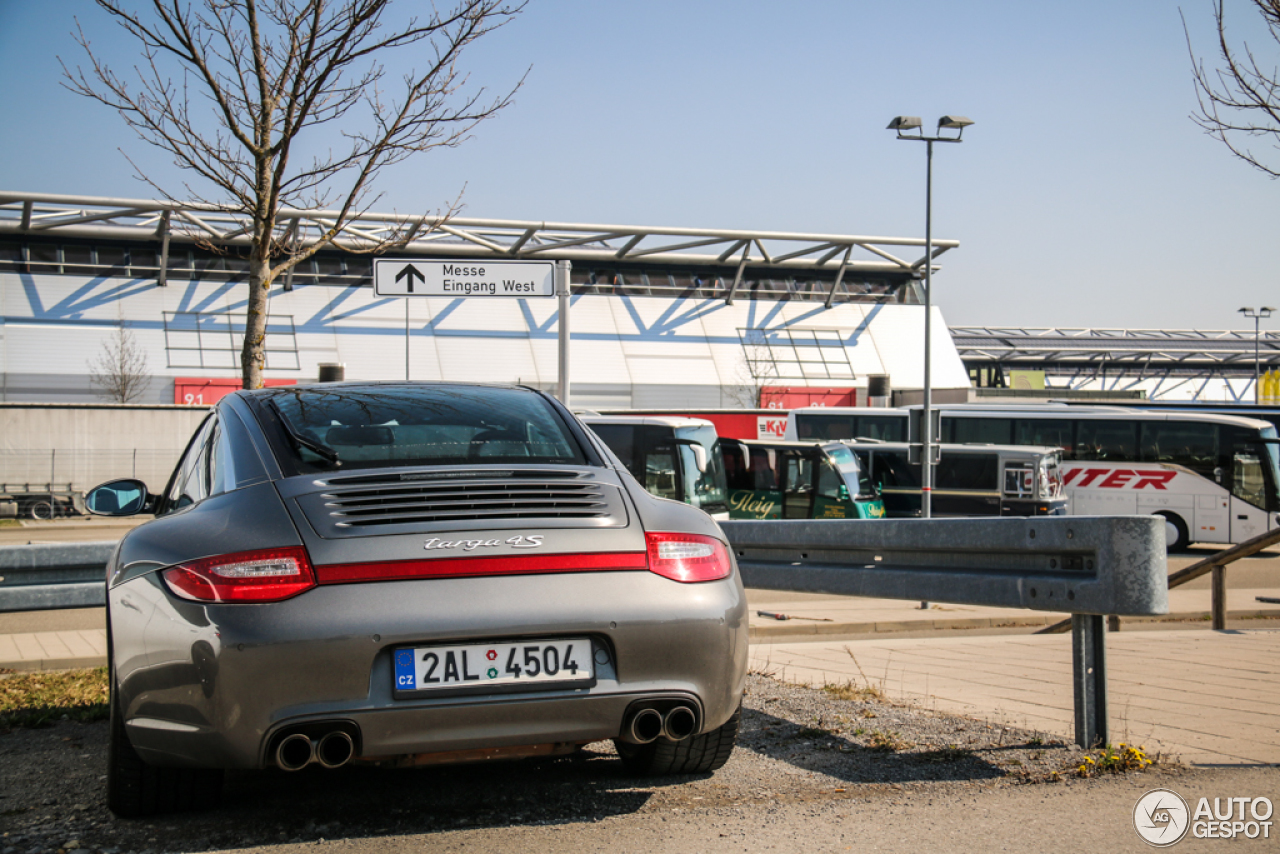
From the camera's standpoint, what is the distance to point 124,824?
3443mm

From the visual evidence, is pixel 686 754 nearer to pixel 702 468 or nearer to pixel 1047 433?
pixel 702 468

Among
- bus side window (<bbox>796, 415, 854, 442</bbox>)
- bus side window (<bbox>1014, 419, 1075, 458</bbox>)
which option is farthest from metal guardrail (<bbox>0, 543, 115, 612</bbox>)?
bus side window (<bbox>796, 415, 854, 442</bbox>)

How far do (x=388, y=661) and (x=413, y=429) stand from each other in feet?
3.57

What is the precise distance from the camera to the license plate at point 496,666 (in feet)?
10.1

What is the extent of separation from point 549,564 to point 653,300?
5373 centimetres

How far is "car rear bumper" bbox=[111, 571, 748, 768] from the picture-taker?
2979 millimetres

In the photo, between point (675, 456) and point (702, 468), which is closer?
point (675, 456)

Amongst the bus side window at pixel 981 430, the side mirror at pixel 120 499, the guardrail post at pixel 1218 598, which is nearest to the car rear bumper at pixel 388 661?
the side mirror at pixel 120 499

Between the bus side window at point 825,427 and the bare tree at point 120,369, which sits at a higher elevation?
the bare tree at point 120,369

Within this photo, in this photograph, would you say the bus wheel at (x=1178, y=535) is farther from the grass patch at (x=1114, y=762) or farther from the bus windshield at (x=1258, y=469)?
the grass patch at (x=1114, y=762)

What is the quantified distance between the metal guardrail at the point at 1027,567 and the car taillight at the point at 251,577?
8.34 feet

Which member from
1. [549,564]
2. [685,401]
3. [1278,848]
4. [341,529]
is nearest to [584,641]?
[549,564]

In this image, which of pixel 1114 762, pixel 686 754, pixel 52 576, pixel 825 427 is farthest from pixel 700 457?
pixel 686 754

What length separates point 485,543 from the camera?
10.5ft
